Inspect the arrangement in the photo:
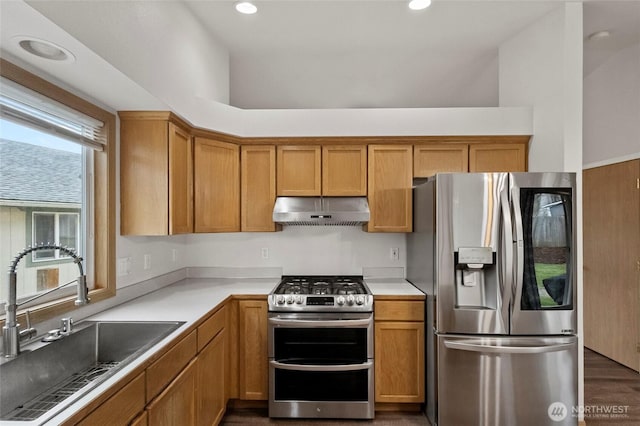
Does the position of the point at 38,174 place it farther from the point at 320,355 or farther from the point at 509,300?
the point at 509,300

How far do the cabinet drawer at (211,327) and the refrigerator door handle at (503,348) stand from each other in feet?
5.14

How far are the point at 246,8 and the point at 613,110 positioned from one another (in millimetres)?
3616

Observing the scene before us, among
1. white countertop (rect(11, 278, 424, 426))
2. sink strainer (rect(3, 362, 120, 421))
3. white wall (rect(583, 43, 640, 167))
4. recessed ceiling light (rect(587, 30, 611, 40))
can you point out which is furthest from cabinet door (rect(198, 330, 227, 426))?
white wall (rect(583, 43, 640, 167))

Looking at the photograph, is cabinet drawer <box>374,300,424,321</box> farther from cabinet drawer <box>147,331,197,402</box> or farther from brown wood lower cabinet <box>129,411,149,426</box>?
brown wood lower cabinet <box>129,411,149,426</box>

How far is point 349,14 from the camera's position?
103 inches

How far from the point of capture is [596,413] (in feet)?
8.61

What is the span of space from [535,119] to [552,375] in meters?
1.91

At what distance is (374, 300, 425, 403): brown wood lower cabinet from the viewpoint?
2584 millimetres

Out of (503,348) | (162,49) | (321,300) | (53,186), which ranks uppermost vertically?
A: (162,49)

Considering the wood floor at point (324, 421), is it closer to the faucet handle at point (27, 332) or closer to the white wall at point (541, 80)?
the faucet handle at point (27, 332)

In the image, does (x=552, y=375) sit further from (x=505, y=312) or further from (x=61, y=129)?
(x=61, y=129)

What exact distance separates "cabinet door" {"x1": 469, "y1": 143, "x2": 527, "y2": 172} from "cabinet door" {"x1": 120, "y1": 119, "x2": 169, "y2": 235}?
241 centimetres

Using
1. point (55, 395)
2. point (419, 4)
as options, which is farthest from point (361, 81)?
point (55, 395)

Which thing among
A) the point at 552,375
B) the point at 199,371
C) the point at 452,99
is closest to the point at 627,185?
the point at 452,99
